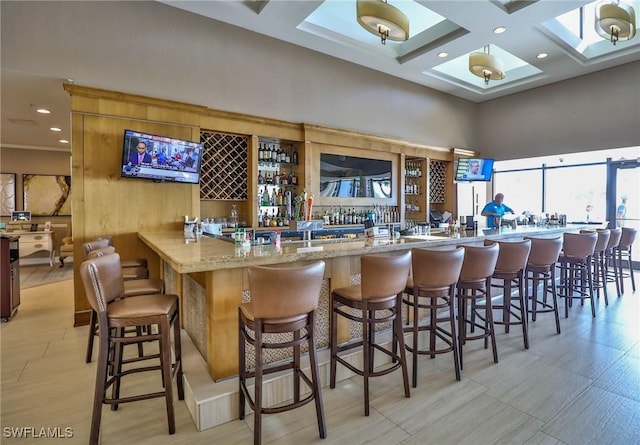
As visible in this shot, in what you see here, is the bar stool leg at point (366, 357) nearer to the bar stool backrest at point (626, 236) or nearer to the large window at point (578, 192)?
the bar stool backrest at point (626, 236)

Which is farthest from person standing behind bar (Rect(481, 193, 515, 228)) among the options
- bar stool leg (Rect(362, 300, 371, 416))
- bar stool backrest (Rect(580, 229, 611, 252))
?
bar stool leg (Rect(362, 300, 371, 416))

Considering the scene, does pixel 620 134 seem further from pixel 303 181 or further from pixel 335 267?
pixel 335 267

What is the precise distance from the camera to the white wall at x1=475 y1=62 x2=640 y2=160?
6070 mm

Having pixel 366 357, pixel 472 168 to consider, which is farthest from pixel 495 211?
pixel 366 357

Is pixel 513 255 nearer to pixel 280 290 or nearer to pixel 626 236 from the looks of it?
pixel 280 290

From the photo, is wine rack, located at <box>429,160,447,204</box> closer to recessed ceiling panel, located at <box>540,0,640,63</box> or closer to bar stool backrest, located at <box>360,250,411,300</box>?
recessed ceiling panel, located at <box>540,0,640,63</box>

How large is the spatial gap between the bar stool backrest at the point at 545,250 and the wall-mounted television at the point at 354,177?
316 centimetres

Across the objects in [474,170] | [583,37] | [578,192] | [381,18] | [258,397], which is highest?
[583,37]

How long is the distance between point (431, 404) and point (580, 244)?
10.9 feet

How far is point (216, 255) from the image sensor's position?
2.14 m

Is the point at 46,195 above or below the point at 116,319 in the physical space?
above

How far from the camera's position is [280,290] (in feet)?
5.96

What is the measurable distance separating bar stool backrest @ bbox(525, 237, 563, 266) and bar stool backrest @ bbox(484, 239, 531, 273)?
1.69ft

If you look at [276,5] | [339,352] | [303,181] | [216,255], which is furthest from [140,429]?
[276,5]
